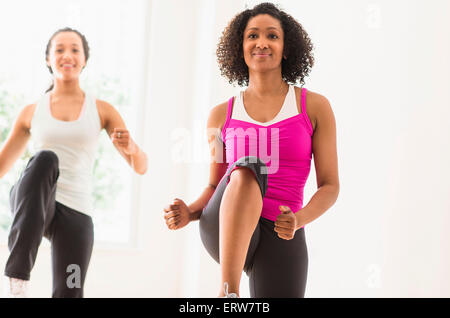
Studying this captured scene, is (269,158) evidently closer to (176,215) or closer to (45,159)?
(176,215)

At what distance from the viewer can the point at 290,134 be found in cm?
120

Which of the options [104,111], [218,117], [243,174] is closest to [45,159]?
[104,111]

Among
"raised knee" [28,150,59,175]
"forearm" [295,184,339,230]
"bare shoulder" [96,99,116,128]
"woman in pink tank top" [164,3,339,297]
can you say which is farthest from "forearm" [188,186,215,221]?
"bare shoulder" [96,99,116,128]

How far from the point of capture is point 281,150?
1.21 metres

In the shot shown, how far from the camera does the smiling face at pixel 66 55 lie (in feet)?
5.14

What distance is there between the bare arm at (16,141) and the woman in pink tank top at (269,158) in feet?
2.10

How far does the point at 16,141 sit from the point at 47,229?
1.14ft

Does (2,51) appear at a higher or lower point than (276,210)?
higher

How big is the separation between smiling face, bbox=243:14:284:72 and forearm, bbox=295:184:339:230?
1.10 feet

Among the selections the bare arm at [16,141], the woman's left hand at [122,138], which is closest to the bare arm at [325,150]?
the woman's left hand at [122,138]

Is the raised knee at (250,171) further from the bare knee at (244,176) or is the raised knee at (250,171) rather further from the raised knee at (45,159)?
the raised knee at (45,159)
